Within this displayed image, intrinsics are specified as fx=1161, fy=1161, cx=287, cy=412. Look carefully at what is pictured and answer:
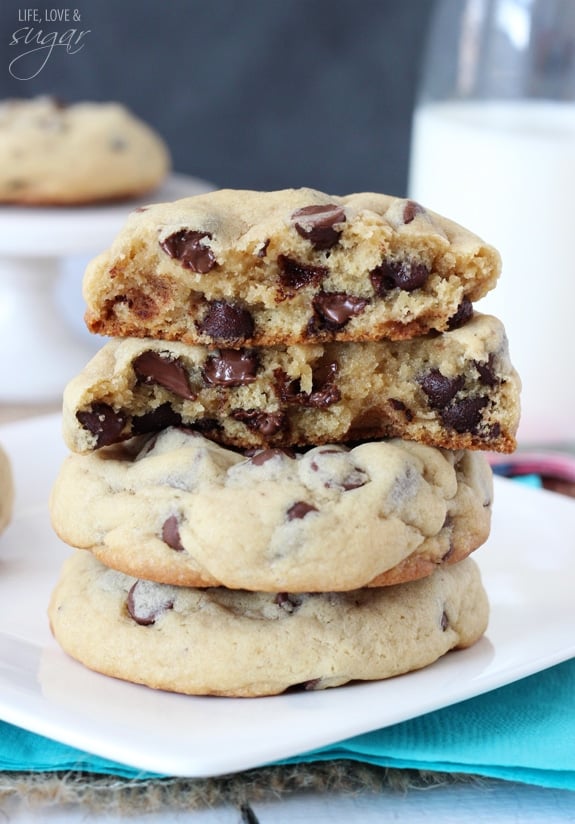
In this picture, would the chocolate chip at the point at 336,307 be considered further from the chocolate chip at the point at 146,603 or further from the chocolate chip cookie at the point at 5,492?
the chocolate chip cookie at the point at 5,492

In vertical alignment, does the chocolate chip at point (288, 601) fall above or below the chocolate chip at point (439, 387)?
below

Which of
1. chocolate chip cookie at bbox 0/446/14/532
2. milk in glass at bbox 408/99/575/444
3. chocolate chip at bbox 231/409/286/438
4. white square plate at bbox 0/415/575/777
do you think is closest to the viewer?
white square plate at bbox 0/415/575/777

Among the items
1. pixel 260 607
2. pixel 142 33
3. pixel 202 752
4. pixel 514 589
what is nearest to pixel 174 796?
pixel 202 752

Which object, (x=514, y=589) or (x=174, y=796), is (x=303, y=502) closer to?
(x=174, y=796)

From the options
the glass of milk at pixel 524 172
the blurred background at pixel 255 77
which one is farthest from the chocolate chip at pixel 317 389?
the blurred background at pixel 255 77

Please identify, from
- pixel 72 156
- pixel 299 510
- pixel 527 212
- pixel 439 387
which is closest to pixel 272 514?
pixel 299 510

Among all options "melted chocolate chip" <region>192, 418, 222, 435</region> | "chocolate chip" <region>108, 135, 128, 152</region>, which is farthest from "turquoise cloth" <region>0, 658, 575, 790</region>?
"chocolate chip" <region>108, 135, 128, 152</region>

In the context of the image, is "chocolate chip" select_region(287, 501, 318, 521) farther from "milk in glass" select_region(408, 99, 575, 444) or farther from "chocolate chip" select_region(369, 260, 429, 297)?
"milk in glass" select_region(408, 99, 575, 444)

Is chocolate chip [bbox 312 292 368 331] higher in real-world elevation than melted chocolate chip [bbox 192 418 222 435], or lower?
higher
